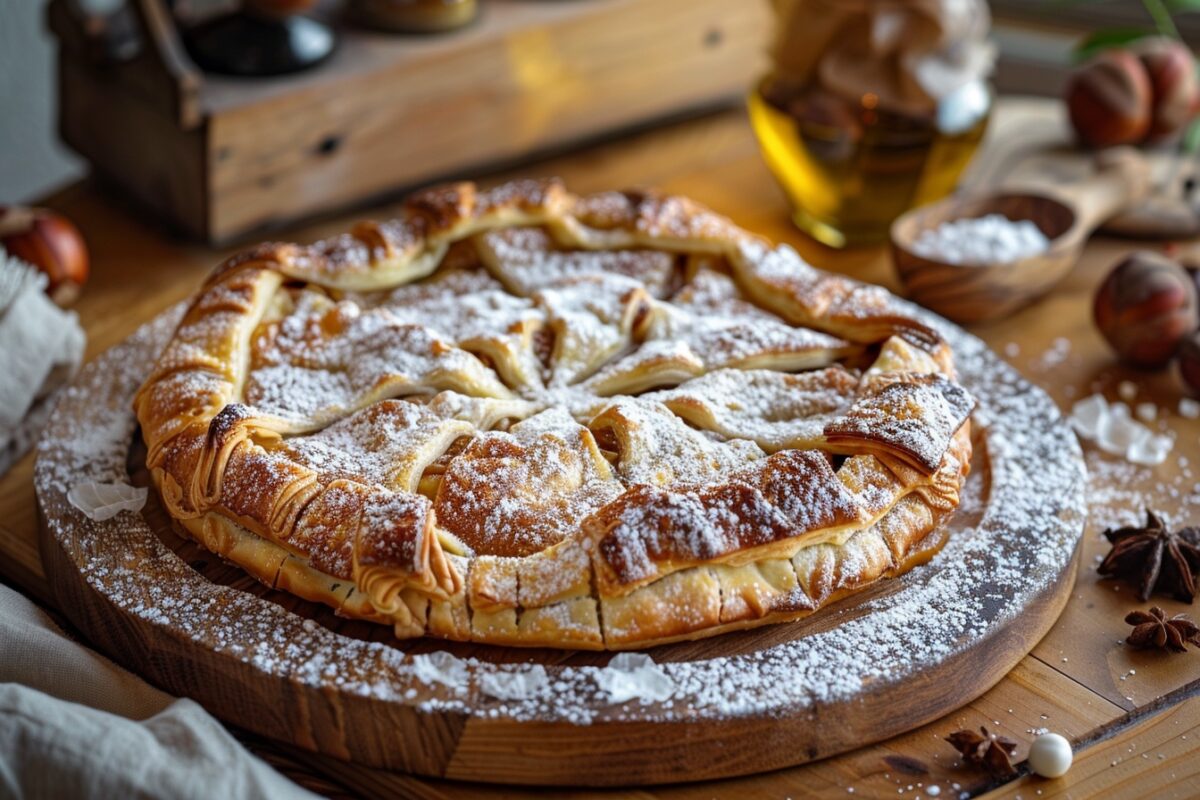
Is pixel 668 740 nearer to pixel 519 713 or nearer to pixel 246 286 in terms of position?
pixel 519 713

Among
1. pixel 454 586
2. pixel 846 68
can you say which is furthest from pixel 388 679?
pixel 846 68

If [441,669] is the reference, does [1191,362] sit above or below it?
below

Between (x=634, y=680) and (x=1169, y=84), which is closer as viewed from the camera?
(x=634, y=680)

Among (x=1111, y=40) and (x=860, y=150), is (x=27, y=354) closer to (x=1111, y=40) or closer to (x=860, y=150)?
(x=860, y=150)

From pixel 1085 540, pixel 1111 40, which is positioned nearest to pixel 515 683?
pixel 1085 540

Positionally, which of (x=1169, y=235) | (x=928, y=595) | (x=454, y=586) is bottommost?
(x=1169, y=235)

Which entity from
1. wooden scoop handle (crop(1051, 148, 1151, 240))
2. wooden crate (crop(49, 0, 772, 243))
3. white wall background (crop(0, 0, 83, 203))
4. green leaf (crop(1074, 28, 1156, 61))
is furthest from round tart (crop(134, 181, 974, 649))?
white wall background (crop(0, 0, 83, 203))
